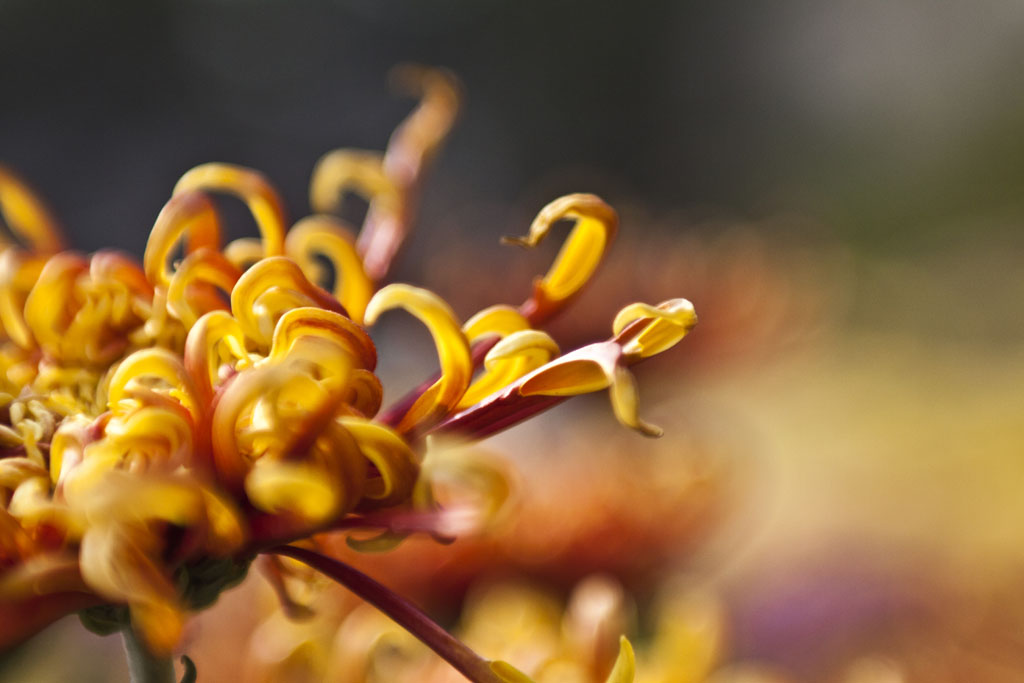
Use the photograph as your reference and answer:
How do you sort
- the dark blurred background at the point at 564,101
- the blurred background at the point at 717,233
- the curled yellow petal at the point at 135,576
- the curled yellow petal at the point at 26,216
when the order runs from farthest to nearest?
the dark blurred background at the point at 564,101 < the blurred background at the point at 717,233 < the curled yellow petal at the point at 26,216 < the curled yellow petal at the point at 135,576

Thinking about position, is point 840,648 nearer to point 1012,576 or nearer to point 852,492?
point 1012,576

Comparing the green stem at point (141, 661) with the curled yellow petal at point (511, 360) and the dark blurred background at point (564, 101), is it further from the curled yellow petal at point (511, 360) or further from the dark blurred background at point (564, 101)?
the dark blurred background at point (564, 101)

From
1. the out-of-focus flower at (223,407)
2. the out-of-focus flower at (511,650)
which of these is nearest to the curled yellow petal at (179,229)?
the out-of-focus flower at (223,407)

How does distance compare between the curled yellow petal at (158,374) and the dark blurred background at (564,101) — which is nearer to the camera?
the curled yellow petal at (158,374)

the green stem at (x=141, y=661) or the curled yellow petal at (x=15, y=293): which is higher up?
the curled yellow petal at (x=15, y=293)

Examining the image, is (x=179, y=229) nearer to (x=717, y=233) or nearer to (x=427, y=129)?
(x=427, y=129)

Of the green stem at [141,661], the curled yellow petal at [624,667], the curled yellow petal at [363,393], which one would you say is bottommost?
the curled yellow petal at [624,667]

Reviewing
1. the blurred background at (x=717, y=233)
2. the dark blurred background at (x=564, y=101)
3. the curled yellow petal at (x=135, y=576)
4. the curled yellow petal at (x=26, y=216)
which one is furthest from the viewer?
the dark blurred background at (x=564, y=101)
